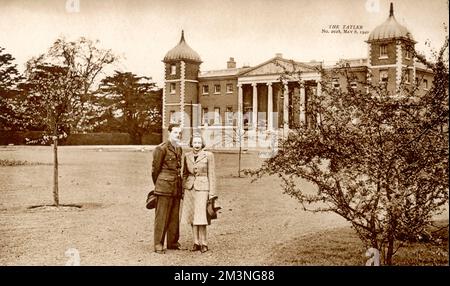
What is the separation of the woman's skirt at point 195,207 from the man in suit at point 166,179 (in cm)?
9

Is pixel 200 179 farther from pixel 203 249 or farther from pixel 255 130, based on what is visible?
pixel 255 130

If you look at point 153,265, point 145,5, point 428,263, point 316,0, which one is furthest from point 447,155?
point 145,5

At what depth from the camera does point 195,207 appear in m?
4.36

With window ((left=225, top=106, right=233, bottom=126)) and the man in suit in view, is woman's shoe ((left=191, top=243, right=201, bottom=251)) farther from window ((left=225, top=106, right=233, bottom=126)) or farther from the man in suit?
window ((left=225, top=106, right=233, bottom=126))

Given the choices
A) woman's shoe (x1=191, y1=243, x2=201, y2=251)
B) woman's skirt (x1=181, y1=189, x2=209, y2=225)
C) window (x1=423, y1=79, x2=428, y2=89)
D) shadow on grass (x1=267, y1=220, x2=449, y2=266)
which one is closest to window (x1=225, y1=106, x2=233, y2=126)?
shadow on grass (x1=267, y1=220, x2=449, y2=266)

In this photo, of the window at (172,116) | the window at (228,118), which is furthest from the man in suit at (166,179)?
the window at (228,118)

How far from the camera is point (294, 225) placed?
5090 mm

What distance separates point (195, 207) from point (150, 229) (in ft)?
2.75

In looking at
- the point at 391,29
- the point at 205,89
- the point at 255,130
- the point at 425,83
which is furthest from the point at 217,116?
the point at 425,83

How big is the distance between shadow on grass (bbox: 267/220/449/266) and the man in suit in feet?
3.10

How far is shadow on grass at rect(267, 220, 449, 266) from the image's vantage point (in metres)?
4.16

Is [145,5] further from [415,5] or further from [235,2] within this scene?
[415,5]
